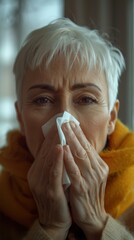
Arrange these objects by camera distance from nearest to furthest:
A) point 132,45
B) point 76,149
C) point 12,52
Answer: point 76,149 → point 132,45 → point 12,52

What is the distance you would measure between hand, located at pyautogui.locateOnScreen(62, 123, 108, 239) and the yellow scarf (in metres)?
0.09

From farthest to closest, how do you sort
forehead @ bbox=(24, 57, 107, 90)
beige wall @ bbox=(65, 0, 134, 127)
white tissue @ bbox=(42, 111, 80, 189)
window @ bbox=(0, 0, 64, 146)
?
window @ bbox=(0, 0, 64, 146) < beige wall @ bbox=(65, 0, 134, 127) < forehead @ bbox=(24, 57, 107, 90) < white tissue @ bbox=(42, 111, 80, 189)

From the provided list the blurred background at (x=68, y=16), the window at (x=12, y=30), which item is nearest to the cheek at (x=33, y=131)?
the blurred background at (x=68, y=16)

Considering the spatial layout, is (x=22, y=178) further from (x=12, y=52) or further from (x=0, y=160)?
(x=12, y=52)

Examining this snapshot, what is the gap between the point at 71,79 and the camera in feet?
3.19

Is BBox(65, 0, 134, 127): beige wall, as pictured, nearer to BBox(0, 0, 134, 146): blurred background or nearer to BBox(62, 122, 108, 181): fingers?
BBox(0, 0, 134, 146): blurred background

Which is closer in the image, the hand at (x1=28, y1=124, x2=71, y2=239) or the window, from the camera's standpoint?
the hand at (x1=28, y1=124, x2=71, y2=239)

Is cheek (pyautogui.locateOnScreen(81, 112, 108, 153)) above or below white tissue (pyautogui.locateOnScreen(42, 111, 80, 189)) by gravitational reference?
below

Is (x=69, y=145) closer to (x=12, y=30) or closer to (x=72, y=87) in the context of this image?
(x=72, y=87)

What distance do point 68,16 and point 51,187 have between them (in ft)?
3.48

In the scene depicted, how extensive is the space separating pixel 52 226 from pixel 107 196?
20 centimetres

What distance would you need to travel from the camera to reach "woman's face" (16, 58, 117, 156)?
3.19 ft

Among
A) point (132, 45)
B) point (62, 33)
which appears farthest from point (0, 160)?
point (132, 45)

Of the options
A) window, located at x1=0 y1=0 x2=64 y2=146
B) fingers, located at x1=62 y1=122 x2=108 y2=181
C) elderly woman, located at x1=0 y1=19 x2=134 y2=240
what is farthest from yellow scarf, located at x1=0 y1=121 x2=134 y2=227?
window, located at x1=0 y1=0 x2=64 y2=146
